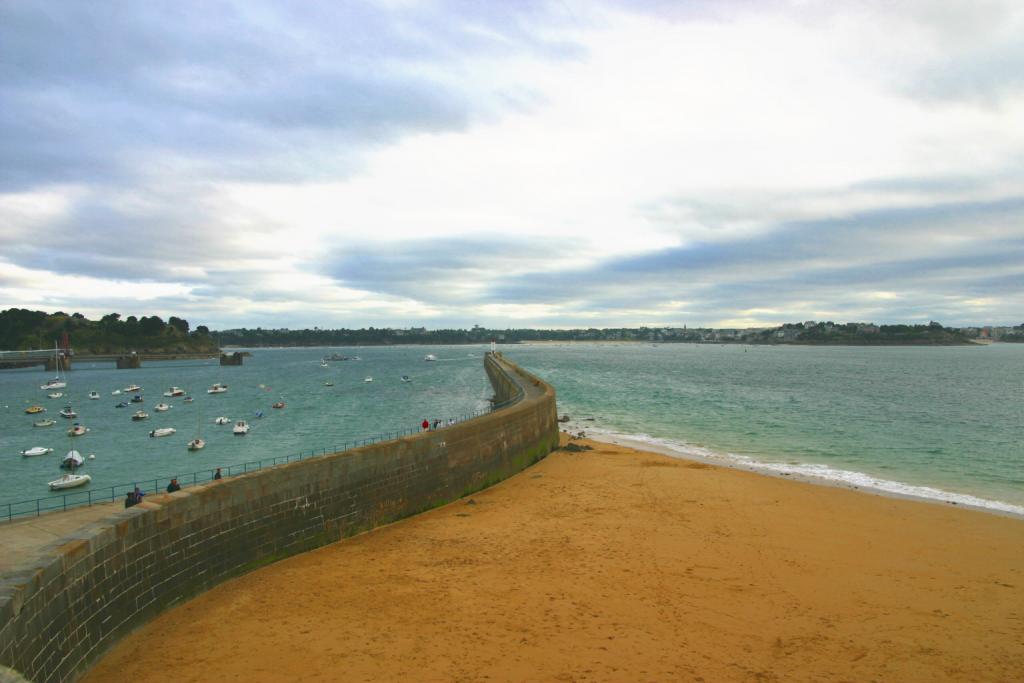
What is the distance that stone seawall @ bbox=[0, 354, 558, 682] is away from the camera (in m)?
7.99

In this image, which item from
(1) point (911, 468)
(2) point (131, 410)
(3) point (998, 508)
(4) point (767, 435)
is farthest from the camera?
(2) point (131, 410)

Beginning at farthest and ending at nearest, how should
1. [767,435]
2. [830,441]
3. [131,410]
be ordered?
[131,410], [767,435], [830,441]

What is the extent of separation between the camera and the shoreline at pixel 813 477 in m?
20.7

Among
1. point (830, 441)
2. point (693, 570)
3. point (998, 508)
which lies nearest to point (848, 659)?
point (693, 570)

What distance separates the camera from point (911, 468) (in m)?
27.1

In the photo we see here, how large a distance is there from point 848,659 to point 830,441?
27131 mm

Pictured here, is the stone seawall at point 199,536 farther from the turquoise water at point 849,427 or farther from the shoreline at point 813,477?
the turquoise water at point 849,427

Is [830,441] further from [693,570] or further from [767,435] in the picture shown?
[693,570]

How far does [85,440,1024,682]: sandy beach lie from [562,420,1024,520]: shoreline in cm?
231

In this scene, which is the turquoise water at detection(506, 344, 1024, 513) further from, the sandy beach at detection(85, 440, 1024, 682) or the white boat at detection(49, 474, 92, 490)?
the white boat at detection(49, 474, 92, 490)

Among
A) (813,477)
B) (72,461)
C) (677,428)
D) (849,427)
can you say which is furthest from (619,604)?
(849,427)

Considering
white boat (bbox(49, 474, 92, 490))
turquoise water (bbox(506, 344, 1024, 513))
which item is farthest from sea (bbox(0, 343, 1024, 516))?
white boat (bbox(49, 474, 92, 490))

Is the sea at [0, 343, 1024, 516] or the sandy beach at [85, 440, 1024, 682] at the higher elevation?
the sandy beach at [85, 440, 1024, 682]

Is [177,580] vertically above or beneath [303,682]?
above
